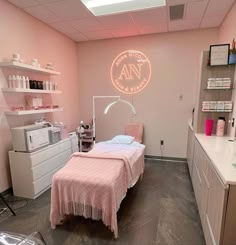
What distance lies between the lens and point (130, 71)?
4.10 meters

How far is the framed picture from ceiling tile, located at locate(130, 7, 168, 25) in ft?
3.33

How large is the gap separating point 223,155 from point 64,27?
343 cm

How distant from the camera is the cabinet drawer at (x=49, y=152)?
2.58 m

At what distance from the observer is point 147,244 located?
1.78m

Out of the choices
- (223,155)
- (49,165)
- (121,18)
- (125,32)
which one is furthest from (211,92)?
(49,165)

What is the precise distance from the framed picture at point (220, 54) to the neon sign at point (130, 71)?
1649 millimetres

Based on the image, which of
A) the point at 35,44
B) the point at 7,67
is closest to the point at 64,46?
the point at 35,44

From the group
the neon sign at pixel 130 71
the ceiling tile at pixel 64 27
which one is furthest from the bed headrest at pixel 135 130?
the ceiling tile at pixel 64 27

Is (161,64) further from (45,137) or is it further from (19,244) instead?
(19,244)

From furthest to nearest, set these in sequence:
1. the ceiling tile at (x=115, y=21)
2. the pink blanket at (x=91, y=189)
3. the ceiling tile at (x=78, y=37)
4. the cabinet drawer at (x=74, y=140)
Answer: the ceiling tile at (x=78, y=37) → the cabinet drawer at (x=74, y=140) → the ceiling tile at (x=115, y=21) → the pink blanket at (x=91, y=189)

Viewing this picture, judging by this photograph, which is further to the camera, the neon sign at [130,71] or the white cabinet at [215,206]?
the neon sign at [130,71]

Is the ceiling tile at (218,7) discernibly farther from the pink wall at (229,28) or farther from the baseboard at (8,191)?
the baseboard at (8,191)

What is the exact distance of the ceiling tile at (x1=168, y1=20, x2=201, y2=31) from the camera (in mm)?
3253

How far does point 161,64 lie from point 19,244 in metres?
3.80
